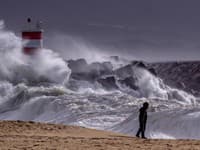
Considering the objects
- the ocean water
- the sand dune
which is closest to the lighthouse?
the ocean water

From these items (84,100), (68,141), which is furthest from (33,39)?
(68,141)

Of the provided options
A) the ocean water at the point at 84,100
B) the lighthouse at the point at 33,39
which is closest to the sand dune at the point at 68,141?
the ocean water at the point at 84,100

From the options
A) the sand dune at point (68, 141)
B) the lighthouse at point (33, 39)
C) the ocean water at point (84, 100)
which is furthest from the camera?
the lighthouse at point (33, 39)

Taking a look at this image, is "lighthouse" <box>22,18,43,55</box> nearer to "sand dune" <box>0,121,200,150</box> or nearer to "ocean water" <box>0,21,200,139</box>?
"ocean water" <box>0,21,200,139</box>

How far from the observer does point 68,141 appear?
10219 millimetres

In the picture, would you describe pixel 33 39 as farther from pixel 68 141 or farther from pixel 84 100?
pixel 68 141

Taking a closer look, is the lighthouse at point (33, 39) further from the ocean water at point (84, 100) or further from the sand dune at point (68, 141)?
the sand dune at point (68, 141)

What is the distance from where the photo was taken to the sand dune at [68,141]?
953 cm

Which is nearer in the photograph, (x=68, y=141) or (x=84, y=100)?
(x=68, y=141)

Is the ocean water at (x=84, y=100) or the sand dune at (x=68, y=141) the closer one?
the sand dune at (x=68, y=141)

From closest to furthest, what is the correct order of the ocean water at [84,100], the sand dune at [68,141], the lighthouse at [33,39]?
1. the sand dune at [68,141]
2. the ocean water at [84,100]
3. the lighthouse at [33,39]

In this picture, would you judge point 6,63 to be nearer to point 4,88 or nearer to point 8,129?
point 4,88

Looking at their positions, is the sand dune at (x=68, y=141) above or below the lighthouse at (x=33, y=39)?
below

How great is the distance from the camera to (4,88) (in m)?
25.5
